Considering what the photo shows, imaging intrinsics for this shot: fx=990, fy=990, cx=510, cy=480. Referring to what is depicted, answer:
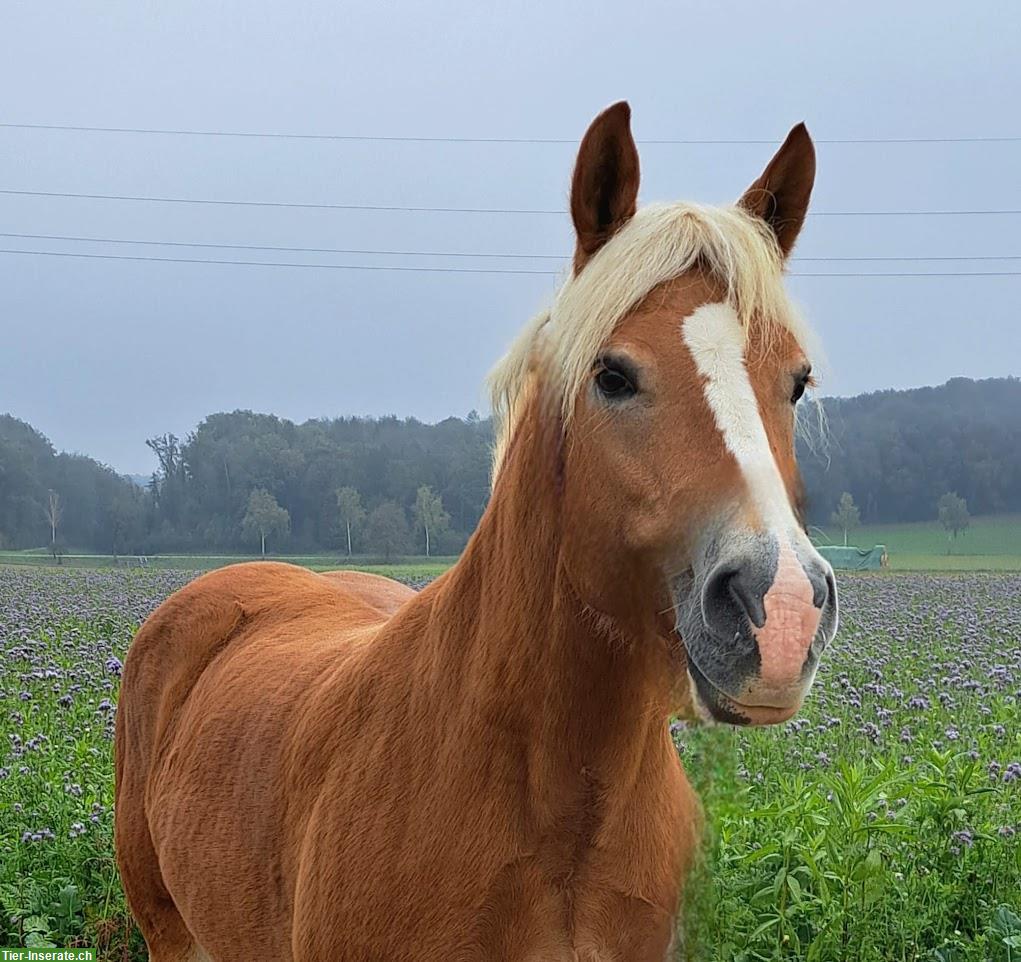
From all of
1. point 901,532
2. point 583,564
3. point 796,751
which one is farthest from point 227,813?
point 901,532

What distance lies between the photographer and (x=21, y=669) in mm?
7539

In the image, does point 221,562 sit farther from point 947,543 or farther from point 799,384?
point 799,384

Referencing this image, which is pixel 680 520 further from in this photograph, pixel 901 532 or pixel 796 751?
pixel 901 532

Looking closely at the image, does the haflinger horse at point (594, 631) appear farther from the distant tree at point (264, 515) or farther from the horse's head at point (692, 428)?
the distant tree at point (264, 515)

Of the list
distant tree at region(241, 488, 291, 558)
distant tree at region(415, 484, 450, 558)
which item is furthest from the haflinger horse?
distant tree at region(241, 488, 291, 558)

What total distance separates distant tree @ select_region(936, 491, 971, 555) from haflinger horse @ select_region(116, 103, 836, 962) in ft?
18.2

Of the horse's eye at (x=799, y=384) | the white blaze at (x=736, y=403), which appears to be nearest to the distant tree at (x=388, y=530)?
the horse's eye at (x=799, y=384)

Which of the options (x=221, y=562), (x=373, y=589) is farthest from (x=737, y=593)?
(x=221, y=562)

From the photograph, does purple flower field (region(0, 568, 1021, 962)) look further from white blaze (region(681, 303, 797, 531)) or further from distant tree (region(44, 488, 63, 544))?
distant tree (region(44, 488, 63, 544))

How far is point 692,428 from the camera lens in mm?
1645

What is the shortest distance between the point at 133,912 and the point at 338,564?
7.05 m

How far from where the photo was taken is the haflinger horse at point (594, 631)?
1554 millimetres

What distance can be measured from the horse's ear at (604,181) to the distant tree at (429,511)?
4217mm

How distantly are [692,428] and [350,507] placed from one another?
774 centimetres
